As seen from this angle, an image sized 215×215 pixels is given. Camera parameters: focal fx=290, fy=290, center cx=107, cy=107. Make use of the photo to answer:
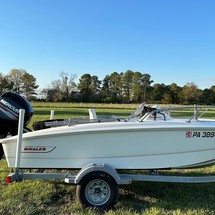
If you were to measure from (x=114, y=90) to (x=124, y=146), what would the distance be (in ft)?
221

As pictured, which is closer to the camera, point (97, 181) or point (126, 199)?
point (97, 181)

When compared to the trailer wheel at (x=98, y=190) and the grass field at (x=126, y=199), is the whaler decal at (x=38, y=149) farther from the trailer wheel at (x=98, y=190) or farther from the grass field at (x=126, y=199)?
the grass field at (x=126, y=199)

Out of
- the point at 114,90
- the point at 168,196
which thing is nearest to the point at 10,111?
the point at 168,196

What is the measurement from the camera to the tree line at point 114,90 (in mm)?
60375

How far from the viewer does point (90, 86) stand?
69.9 meters

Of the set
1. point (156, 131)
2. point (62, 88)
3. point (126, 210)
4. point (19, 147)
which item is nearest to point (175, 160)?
point (156, 131)

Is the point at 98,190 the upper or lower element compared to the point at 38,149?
lower

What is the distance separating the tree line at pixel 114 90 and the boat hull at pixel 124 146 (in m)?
51.9

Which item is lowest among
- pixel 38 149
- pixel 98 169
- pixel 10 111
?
pixel 98 169

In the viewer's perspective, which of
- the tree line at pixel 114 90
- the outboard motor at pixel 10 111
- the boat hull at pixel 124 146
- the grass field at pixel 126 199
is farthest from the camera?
the tree line at pixel 114 90

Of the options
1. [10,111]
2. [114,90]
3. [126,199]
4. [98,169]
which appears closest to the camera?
[98,169]

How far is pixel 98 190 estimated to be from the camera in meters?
3.70

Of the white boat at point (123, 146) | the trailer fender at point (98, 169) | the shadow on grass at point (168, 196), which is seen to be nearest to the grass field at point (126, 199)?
the shadow on grass at point (168, 196)

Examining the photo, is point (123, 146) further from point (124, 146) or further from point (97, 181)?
point (97, 181)
